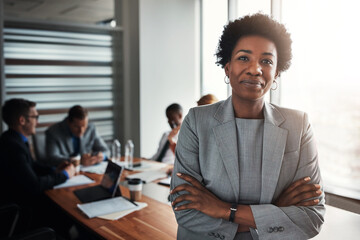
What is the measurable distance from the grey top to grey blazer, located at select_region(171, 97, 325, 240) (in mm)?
23

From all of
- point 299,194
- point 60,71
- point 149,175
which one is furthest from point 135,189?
point 60,71

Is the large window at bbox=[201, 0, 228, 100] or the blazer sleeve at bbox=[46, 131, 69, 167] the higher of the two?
the large window at bbox=[201, 0, 228, 100]

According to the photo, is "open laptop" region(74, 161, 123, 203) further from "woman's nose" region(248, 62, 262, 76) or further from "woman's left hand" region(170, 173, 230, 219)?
"woman's nose" region(248, 62, 262, 76)

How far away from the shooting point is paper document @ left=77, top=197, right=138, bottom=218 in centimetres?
187

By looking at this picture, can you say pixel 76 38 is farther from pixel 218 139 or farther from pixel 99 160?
pixel 218 139

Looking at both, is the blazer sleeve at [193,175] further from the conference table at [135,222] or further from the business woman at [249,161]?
the conference table at [135,222]

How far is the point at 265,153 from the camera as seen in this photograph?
1.21 metres

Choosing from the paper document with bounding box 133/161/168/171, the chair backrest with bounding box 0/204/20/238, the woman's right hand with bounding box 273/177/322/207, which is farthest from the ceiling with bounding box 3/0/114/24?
the woman's right hand with bounding box 273/177/322/207

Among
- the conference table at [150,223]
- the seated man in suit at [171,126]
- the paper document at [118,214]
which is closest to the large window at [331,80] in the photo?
the seated man in suit at [171,126]

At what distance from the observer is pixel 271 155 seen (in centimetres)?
121

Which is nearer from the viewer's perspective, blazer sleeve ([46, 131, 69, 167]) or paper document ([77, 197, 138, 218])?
paper document ([77, 197, 138, 218])

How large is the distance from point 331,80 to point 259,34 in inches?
97.5

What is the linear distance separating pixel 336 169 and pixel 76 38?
3607mm

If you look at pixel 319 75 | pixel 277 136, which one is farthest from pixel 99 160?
pixel 319 75
